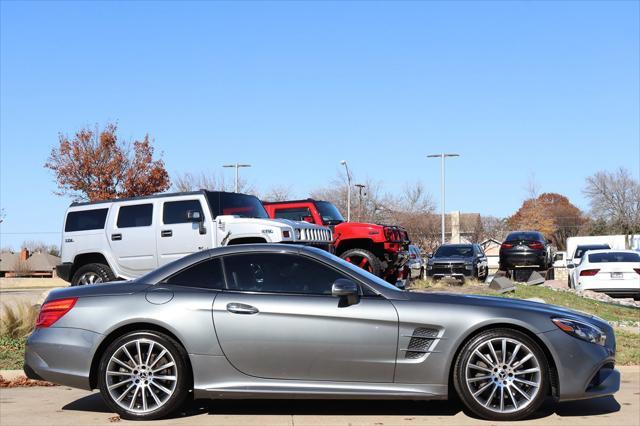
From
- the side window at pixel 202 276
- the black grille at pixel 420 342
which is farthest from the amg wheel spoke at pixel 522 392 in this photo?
the side window at pixel 202 276

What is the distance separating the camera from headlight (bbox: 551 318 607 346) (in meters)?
5.65

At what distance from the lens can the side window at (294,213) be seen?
1580 cm

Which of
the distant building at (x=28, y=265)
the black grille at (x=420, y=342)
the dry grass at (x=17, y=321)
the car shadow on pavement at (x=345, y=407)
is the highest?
the black grille at (x=420, y=342)

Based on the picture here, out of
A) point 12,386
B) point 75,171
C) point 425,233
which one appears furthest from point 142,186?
point 12,386

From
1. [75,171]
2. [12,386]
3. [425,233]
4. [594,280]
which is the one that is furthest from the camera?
[425,233]

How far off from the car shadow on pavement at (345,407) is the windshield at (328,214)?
30.8 ft

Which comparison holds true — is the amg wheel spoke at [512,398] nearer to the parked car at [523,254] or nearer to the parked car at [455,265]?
the parked car at [455,265]

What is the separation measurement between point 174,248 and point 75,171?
82.9 feet

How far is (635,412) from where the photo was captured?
6.10 meters

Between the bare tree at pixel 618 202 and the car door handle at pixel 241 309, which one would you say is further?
the bare tree at pixel 618 202

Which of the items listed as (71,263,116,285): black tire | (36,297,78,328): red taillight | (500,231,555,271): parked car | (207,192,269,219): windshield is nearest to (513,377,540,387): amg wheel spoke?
(36,297,78,328): red taillight

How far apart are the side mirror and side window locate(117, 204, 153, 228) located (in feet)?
26.3

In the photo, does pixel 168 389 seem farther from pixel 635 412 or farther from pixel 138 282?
pixel 635 412

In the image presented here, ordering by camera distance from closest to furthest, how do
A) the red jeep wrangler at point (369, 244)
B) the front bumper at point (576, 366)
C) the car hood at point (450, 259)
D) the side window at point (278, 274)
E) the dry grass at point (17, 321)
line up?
1. the front bumper at point (576, 366)
2. the side window at point (278, 274)
3. the dry grass at point (17, 321)
4. the red jeep wrangler at point (369, 244)
5. the car hood at point (450, 259)
